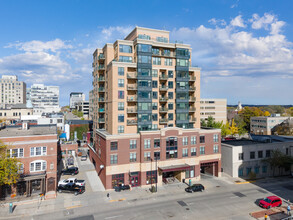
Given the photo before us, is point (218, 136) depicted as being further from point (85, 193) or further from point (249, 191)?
point (85, 193)

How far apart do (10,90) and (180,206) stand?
212 meters

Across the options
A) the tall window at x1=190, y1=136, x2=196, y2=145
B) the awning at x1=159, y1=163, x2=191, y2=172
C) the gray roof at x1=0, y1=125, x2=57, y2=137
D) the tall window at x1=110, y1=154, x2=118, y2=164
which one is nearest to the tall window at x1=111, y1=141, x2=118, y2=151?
the tall window at x1=110, y1=154, x2=118, y2=164

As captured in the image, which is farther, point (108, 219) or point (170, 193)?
point (170, 193)

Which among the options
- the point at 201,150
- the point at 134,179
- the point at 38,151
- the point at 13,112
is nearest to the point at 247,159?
the point at 201,150

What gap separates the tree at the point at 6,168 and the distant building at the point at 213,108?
93835mm

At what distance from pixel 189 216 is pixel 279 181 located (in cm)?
3124

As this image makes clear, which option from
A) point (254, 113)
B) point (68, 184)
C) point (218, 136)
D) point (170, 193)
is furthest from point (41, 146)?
point (254, 113)

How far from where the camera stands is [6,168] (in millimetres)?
33781

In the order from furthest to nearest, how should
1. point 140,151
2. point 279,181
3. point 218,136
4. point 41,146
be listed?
point 218,136 → point 279,181 → point 140,151 → point 41,146

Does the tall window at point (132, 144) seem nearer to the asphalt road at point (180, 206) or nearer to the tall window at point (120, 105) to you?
the tall window at point (120, 105)

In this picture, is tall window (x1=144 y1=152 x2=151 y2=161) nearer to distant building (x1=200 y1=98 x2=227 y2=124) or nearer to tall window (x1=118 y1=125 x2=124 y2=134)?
tall window (x1=118 y1=125 x2=124 y2=134)

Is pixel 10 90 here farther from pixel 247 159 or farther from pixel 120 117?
pixel 247 159

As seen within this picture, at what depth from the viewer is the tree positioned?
33.3 meters

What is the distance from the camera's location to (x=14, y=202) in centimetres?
3712
